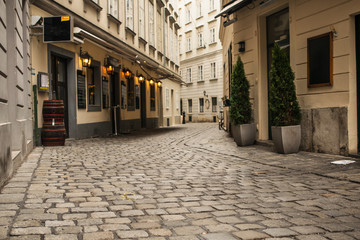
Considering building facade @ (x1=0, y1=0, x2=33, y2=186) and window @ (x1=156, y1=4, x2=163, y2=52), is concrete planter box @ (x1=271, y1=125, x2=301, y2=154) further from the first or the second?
window @ (x1=156, y1=4, x2=163, y2=52)

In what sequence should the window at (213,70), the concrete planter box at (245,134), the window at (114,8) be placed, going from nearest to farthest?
the concrete planter box at (245,134) < the window at (114,8) < the window at (213,70)

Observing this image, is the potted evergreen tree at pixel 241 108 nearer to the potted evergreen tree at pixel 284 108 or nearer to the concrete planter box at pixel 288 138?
the potted evergreen tree at pixel 284 108

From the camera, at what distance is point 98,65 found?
14242 mm

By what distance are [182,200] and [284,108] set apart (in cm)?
439

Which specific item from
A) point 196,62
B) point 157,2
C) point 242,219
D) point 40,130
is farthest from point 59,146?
point 196,62

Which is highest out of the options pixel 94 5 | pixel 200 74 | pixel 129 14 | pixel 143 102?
pixel 129 14

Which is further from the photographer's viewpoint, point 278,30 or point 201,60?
point 201,60

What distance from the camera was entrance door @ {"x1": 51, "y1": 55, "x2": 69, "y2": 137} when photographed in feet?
37.3

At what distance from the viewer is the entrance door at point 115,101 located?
1540 cm

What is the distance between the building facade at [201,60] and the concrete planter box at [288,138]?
2789 centimetres

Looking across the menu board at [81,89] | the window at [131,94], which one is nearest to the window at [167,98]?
the window at [131,94]

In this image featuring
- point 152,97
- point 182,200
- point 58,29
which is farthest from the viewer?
point 152,97

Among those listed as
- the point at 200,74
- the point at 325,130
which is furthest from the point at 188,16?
the point at 325,130

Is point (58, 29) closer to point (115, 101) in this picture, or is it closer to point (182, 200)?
point (115, 101)
